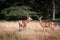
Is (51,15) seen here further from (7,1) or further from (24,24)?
(24,24)

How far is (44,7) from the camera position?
92.2 ft

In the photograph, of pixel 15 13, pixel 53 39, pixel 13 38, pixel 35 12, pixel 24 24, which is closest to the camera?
pixel 13 38

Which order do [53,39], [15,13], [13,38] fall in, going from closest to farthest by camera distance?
[13,38], [53,39], [15,13]

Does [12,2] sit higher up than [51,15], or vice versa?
[12,2]

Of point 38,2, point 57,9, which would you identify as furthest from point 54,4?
point 38,2

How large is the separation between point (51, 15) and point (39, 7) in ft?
7.10

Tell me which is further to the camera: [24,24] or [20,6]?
[20,6]

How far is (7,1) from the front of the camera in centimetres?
3020

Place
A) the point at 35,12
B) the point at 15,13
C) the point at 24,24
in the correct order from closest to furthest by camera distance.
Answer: the point at 24,24
the point at 15,13
the point at 35,12

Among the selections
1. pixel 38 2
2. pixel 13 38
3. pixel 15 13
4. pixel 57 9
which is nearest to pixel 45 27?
pixel 13 38

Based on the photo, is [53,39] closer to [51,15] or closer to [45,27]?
[45,27]

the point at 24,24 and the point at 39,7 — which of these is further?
the point at 39,7

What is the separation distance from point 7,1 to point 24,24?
16152mm

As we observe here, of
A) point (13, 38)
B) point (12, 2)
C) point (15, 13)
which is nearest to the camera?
point (13, 38)
